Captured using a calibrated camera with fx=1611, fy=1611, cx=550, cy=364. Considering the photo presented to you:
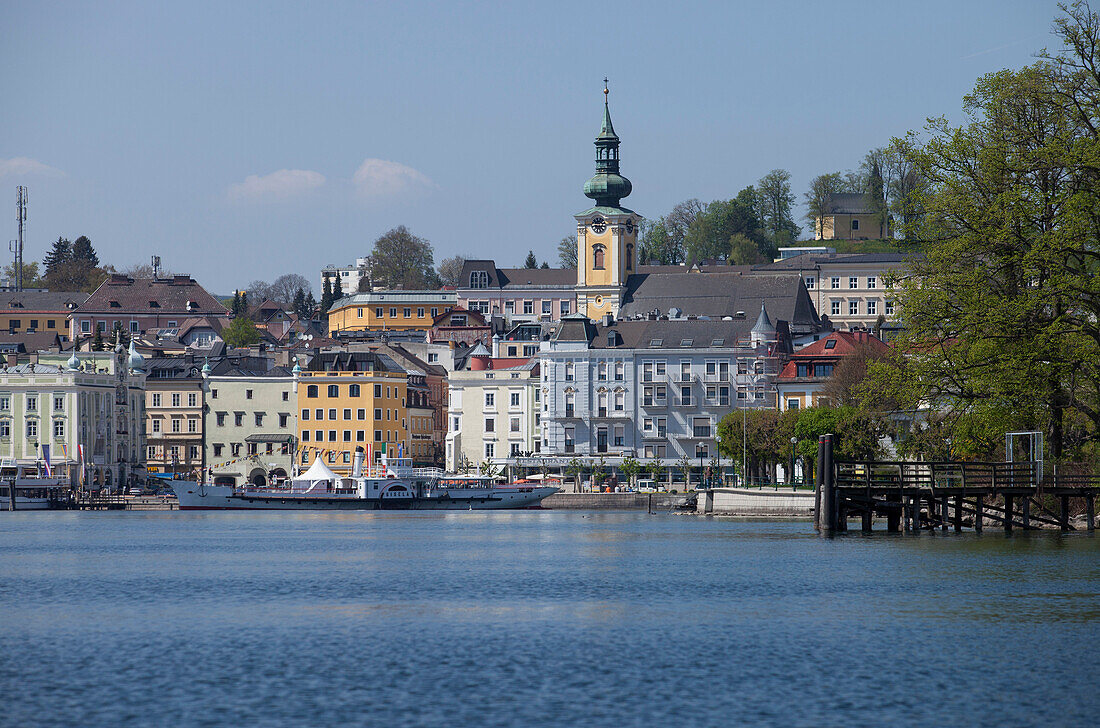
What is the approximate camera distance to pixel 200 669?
98.7 ft

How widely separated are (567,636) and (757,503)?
6164 centimetres

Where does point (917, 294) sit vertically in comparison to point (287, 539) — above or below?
above

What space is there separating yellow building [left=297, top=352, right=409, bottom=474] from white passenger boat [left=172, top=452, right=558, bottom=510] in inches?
793

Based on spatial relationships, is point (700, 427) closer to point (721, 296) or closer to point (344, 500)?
point (344, 500)

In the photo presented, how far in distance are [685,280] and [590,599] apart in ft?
465

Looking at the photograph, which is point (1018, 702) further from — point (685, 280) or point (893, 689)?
point (685, 280)

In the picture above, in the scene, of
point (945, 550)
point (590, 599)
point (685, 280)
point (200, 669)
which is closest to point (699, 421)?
point (685, 280)

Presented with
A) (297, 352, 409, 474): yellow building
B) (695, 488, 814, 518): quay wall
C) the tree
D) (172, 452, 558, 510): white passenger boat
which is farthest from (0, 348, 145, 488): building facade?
(695, 488, 814, 518): quay wall

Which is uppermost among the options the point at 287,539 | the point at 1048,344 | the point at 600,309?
the point at 600,309

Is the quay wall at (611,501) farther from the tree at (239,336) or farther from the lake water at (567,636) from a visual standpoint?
the tree at (239,336)

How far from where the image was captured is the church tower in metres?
185

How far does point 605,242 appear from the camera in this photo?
7367 inches

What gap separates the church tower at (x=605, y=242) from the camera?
608ft

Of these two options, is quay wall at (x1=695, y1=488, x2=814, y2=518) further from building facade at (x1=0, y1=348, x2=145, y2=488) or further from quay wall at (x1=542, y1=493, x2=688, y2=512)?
building facade at (x1=0, y1=348, x2=145, y2=488)
